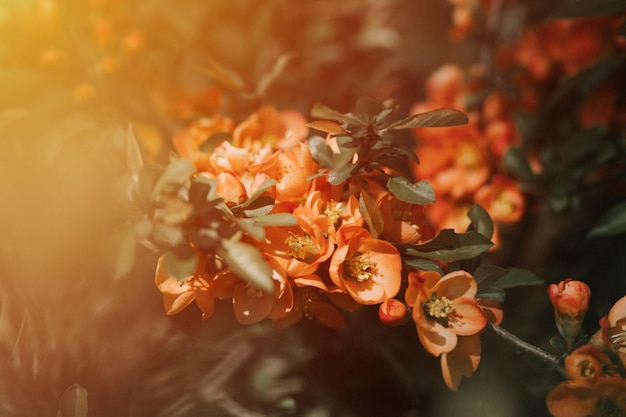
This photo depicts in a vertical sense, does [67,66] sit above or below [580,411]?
above

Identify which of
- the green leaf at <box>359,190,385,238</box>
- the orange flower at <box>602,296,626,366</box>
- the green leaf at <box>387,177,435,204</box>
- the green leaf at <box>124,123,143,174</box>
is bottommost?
the orange flower at <box>602,296,626,366</box>

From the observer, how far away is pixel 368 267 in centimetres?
61

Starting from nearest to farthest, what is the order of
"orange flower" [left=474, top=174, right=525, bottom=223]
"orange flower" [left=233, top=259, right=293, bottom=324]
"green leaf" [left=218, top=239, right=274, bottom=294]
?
"green leaf" [left=218, top=239, right=274, bottom=294], "orange flower" [left=233, top=259, right=293, bottom=324], "orange flower" [left=474, top=174, right=525, bottom=223]

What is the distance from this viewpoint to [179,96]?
1.00 m

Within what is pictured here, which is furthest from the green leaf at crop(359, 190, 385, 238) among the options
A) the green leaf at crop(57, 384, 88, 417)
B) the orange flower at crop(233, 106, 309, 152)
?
the green leaf at crop(57, 384, 88, 417)

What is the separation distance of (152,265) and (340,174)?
301 millimetres

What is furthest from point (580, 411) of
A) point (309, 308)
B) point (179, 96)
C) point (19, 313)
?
point (179, 96)

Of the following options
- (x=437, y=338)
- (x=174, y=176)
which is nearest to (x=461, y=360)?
(x=437, y=338)

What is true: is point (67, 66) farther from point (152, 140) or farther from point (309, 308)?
point (309, 308)

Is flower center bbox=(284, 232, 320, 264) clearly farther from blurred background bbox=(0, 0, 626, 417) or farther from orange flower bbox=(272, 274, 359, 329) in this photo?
blurred background bbox=(0, 0, 626, 417)

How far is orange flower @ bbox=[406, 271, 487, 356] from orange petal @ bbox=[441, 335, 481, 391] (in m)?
0.01

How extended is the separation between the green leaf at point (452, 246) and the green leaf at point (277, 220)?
15cm

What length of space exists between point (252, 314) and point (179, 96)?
1.78ft

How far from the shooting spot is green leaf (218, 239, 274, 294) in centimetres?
49
